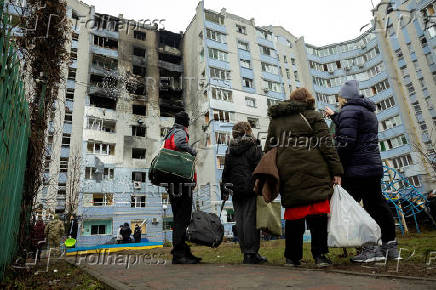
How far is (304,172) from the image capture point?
10.9ft

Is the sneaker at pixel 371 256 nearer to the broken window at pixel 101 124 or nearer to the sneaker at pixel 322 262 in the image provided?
the sneaker at pixel 322 262

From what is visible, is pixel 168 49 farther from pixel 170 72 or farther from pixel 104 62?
pixel 104 62

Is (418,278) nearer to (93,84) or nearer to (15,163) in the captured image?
(15,163)

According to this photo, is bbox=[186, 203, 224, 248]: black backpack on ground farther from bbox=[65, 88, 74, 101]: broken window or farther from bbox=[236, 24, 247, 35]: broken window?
bbox=[236, 24, 247, 35]: broken window

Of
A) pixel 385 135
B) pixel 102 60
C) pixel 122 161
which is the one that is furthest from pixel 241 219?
pixel 385 135

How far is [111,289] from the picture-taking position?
2195 mm

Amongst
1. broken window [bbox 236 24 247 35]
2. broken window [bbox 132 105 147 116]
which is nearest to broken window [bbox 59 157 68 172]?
broken window [bbox 132 105 147 116]

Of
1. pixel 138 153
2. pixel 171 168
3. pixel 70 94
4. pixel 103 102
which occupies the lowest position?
pixel 171 168

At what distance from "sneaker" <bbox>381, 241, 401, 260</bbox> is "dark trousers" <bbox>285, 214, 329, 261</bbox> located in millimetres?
665

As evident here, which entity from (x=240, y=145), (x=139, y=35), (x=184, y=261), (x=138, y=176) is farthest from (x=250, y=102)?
(x=184, y=261)

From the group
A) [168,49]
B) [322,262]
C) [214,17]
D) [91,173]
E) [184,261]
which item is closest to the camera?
[322,262]

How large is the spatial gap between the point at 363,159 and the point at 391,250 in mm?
1028

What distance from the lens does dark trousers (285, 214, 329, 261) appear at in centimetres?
319

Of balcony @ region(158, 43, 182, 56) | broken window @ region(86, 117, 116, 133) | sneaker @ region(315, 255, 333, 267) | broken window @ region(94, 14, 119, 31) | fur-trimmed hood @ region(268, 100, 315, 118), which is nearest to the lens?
sneaker @ region(315, 255, 333, 267)
